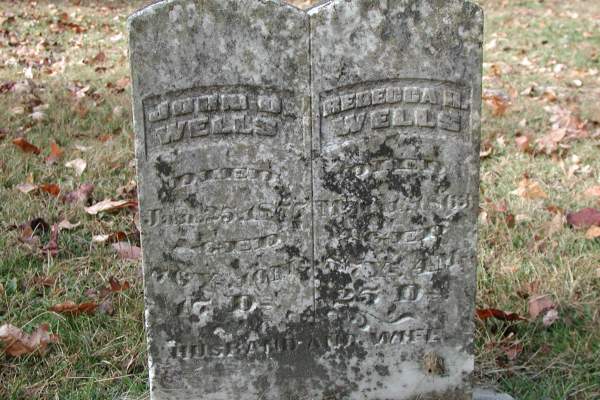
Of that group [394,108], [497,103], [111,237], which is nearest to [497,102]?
[497,103]

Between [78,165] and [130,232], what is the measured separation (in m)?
0.94

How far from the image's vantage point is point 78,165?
486 centimetres

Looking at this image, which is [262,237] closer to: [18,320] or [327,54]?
[327,54]

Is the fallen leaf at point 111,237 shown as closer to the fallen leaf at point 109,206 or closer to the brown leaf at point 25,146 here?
the fallen leaf at point 109,206

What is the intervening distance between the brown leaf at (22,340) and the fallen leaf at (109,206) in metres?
1.20

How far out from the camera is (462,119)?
255 cm

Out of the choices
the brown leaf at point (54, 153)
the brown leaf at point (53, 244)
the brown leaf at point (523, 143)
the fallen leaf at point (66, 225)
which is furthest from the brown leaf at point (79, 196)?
the brown leaf at point (523, 143)

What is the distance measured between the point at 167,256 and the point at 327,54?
786 millimetres

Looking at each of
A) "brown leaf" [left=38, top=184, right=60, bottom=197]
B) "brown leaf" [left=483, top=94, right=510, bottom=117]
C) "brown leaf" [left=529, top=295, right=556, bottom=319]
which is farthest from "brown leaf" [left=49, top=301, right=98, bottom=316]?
"brown leaf" [left=483, top=94, right=510, bottom=117]

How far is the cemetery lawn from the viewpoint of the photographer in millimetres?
3043

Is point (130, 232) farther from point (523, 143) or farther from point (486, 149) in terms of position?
point (523, 143)

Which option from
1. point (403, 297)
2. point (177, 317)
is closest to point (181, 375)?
point (177, 317)

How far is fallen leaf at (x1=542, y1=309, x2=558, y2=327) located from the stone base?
0.52 metres

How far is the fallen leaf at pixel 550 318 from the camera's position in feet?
10.9
